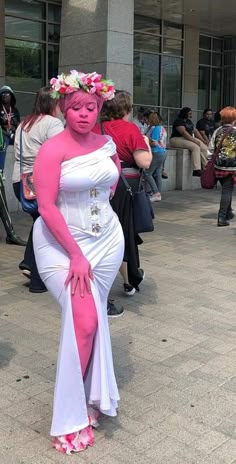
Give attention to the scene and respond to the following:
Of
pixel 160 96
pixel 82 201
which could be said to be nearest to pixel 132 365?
pixel 82 201

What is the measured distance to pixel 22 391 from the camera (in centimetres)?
351

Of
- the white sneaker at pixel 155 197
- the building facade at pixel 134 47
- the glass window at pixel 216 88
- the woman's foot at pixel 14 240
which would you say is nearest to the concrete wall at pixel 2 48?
the building facade at pixel 134 47

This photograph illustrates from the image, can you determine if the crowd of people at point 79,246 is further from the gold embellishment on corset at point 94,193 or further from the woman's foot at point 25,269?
the woman's foot at point 25,269

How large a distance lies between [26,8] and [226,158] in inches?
378

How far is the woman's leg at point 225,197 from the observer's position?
8.77m

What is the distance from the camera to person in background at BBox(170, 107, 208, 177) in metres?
12.7

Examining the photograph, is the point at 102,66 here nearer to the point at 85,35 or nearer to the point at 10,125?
the point at 85,35

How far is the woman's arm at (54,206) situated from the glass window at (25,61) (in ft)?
44.5

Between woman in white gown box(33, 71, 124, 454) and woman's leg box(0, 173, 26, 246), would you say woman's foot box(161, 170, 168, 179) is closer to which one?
woman's leg box(0, 173, 26, 246)

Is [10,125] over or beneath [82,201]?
over

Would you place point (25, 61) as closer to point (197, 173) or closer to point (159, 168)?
point (197, 173)

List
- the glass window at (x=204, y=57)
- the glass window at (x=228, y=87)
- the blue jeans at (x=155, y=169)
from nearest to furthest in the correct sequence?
the blue jeans at (x=155, y=169), the glass window at (x=204, y=57), the glass window at (x=228, y=87)

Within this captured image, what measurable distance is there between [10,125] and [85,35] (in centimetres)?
197

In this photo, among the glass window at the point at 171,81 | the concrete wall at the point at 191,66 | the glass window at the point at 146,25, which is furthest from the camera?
the concrete wall at the point at 191,66
